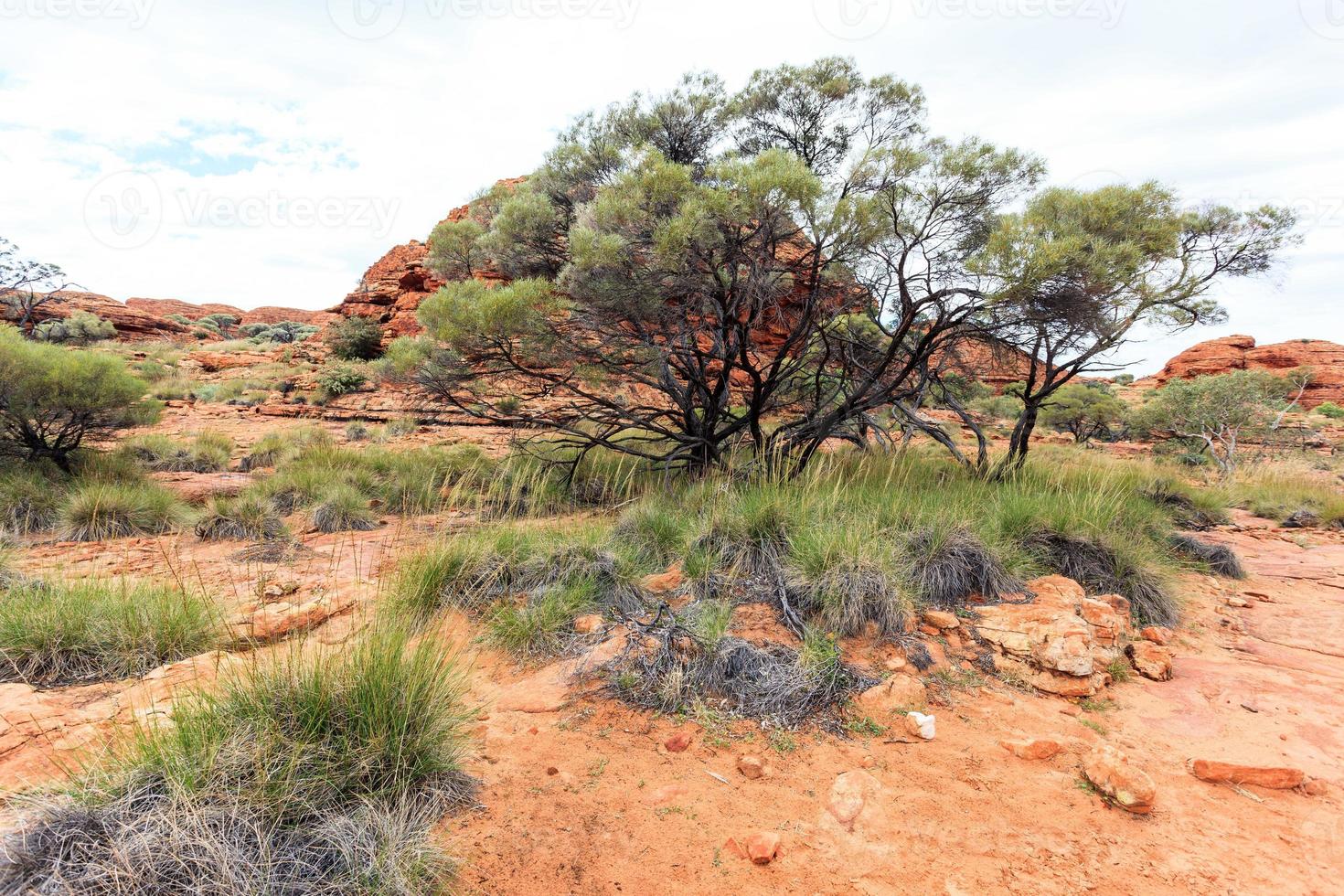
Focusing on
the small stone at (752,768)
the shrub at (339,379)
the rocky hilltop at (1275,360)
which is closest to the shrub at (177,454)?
the shrub at (339,379)

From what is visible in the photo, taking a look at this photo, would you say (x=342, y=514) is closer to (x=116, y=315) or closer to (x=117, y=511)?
(x=117, y=511)

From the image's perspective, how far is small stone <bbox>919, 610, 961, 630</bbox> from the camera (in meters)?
3.78

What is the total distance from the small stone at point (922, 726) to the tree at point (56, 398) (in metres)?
10.6

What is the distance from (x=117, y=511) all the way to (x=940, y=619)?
8292 millimetres

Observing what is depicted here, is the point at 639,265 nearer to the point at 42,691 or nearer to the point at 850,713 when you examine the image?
the point at 850,713

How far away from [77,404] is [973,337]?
12413 millimetres

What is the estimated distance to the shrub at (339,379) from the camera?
15.8 meters

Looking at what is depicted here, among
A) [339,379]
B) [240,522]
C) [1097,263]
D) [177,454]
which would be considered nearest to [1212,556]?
[1097,263]

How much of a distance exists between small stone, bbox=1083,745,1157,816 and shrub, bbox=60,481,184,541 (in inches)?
313

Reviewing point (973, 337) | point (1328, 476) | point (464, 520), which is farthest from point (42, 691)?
point (1328, 476)

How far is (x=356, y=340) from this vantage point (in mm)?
18750

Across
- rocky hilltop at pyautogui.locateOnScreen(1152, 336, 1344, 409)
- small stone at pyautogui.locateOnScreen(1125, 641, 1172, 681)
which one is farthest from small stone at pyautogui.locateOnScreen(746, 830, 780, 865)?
rocky hilltop at pyautogui.locateOnScreen(1152, 336, 1344, 409)

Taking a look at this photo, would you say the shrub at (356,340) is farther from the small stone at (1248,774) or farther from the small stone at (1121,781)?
the small stone at (1248,774)

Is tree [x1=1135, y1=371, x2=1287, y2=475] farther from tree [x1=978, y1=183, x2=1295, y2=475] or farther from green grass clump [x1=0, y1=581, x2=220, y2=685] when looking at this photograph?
green grass clump [x1=0, y1=581, x2=220, y2=685]
